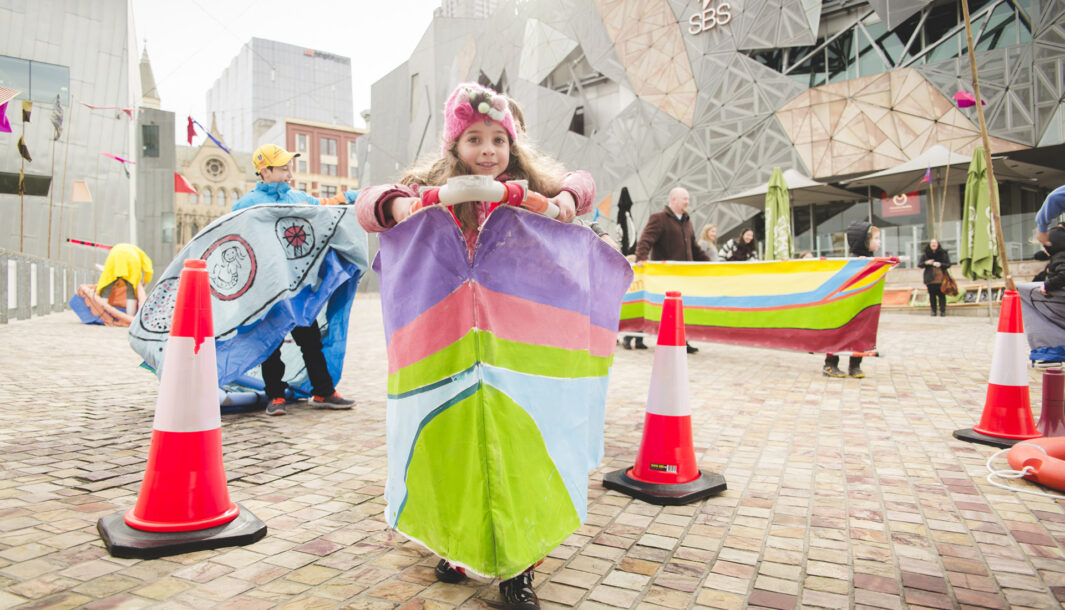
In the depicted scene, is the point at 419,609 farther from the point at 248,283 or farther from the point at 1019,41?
the point at 1019,41

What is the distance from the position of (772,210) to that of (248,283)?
52.8 feet

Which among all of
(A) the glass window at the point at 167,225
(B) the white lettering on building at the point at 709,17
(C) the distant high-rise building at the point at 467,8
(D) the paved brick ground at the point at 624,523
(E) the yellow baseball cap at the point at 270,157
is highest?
(C) the distant high-rise building at the point at 467,8

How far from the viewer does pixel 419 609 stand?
2.03 m

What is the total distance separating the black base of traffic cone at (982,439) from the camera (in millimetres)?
4090

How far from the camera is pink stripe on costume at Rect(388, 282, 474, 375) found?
1.96 m

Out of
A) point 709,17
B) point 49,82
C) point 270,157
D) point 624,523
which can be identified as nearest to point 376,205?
point 624,523

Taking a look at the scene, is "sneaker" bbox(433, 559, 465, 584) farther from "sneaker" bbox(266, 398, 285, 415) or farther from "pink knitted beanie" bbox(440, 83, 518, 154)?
"sneaker" bbox(266, 398, 285, 415)

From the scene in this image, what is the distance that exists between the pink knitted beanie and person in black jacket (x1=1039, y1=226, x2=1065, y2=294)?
6.94 m

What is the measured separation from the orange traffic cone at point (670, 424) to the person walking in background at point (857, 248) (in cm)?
455

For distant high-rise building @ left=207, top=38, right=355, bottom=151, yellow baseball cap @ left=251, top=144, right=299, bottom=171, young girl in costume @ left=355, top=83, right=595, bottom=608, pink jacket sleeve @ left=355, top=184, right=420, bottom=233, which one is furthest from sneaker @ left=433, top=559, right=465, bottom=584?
distant high-rise building @ left=207, top=38, right=355, bottom=151

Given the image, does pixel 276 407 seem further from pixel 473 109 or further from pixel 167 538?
pixel 473 109

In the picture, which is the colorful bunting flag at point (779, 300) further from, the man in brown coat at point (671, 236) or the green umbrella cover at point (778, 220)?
the green umbrella cover at point (778, 220)

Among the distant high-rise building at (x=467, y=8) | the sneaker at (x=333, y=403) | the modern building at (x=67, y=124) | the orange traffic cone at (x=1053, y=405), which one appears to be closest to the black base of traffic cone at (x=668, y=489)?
the orange traffic cone at (x=1053, y=405)

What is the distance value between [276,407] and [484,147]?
3563mm
